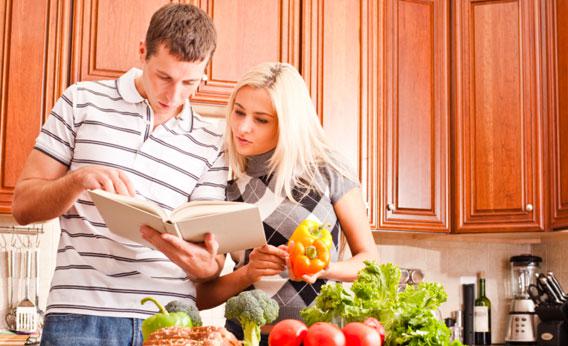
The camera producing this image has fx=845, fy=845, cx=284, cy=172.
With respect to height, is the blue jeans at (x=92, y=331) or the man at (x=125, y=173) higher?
the man at (x=125, y=173)

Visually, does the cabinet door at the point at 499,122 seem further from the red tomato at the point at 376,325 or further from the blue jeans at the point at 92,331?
the red tomato at the point at 376,325

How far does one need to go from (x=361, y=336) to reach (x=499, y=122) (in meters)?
2.69

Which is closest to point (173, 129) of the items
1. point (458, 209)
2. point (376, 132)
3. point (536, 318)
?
point (376, 132)

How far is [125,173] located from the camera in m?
2.02

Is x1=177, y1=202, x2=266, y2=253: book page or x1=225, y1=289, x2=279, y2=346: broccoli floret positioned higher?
x1=177, y1=202, x2=266, y2=253: book page

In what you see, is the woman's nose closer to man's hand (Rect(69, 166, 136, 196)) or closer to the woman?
the woman

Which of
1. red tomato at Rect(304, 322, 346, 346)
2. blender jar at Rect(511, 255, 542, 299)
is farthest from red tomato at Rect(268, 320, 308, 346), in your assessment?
blender jar at Rect(511, 255, 542, 299)

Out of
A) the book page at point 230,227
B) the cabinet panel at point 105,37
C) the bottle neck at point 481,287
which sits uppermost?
the cabinet panel at point 105,37

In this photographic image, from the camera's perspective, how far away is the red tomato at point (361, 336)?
1303 millimetres

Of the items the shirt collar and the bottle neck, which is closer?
the shirt collar

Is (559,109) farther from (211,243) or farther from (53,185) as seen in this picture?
(53,185)

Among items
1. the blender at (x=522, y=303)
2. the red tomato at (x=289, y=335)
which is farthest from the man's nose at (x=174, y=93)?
the blender at (x=522, y=303)

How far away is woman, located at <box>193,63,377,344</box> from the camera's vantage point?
2275 mm

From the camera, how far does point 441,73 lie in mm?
3865
